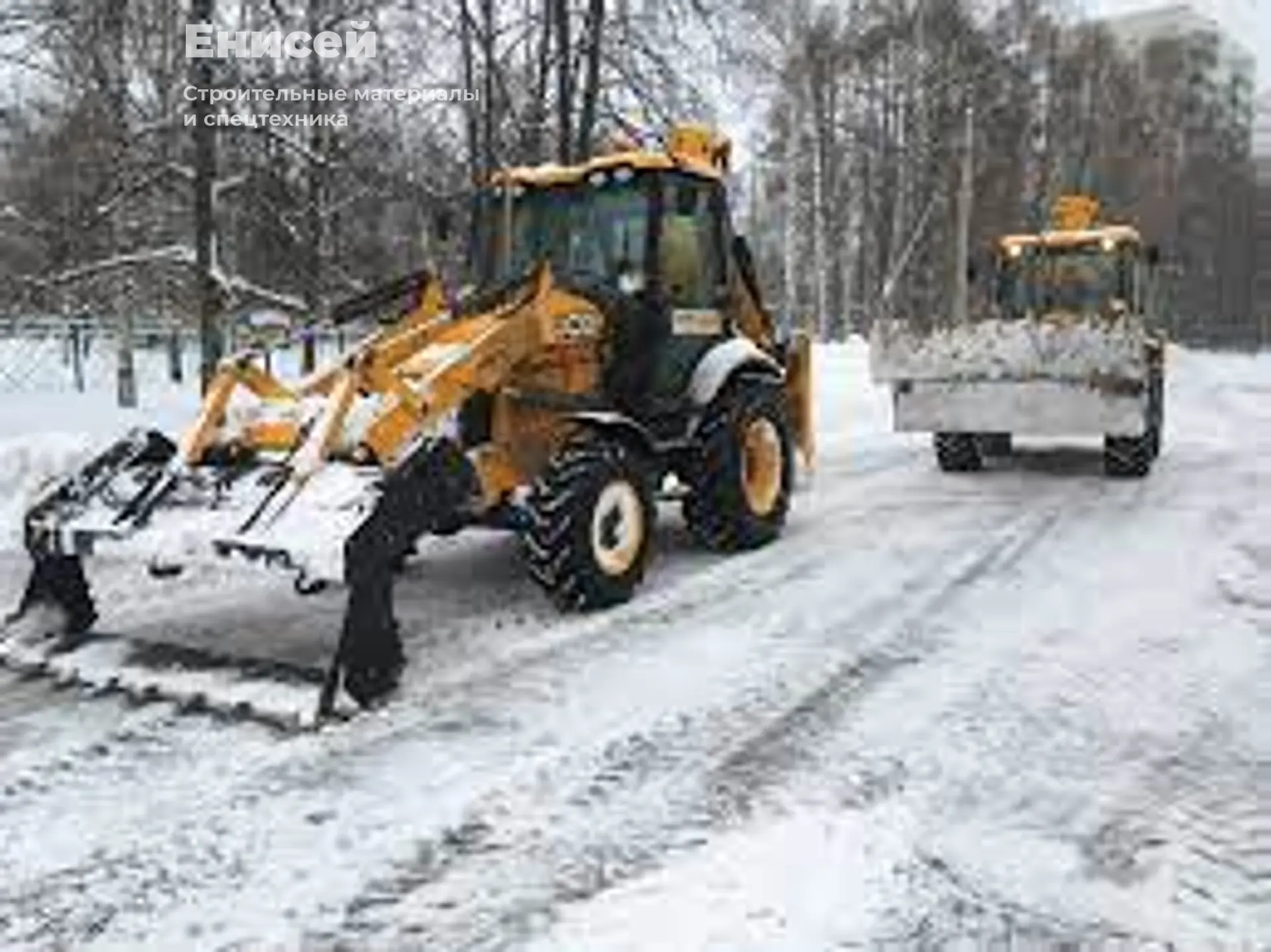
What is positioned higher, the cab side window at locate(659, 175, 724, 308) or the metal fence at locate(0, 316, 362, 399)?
the cab side window at locate(659, 175, 724, 308)

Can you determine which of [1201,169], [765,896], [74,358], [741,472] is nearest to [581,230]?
[741,472]

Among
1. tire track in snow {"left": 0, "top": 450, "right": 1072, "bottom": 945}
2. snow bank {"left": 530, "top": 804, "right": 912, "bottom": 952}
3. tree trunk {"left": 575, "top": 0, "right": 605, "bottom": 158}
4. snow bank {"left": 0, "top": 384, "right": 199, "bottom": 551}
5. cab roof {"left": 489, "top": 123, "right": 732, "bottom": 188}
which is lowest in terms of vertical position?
snow bank {"left": 530, "top": 804, "right": 912, "bottom": 952}

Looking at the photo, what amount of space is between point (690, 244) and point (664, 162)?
52 cm

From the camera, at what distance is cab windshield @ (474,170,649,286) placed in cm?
870

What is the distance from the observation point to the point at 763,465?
32.1ft

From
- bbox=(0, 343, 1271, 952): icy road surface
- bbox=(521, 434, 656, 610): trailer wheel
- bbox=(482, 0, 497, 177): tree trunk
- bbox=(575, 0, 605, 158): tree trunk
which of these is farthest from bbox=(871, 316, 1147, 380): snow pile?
bbox=(482, 0, 497, 177): tree trunk

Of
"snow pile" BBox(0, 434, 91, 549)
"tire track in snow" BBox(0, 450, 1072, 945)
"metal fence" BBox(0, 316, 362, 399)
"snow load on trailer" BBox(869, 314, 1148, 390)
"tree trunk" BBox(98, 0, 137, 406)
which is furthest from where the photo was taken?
"metal fence" BBox(0, 316, 362, 399)

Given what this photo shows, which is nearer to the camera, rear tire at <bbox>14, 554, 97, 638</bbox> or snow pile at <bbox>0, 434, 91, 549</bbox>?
rear tire at <bbox>14, 554, 97, 638</bbox>

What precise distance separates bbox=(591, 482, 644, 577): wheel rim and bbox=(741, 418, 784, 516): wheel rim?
179 centimetres

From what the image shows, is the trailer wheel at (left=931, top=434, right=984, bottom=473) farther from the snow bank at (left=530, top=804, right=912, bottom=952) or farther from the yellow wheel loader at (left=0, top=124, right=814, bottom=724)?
the snow bank at (left=530, top=804, right=912, bottom=952)

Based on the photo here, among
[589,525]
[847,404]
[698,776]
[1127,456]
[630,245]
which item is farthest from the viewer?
[847,404]

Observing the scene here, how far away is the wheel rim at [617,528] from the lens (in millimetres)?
7566

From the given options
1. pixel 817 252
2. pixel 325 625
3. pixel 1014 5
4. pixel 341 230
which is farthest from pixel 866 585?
pixel 1014 5

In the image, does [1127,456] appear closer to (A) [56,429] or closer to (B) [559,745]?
(B) [559,745]
